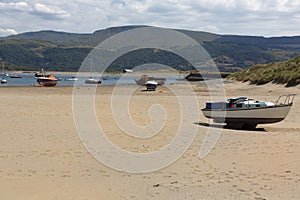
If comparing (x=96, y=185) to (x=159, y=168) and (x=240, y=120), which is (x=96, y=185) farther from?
(x=240, y=120)

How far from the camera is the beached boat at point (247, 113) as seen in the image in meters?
16.8

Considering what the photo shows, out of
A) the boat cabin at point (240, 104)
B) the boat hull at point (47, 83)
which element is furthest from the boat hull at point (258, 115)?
the boat hull at point (47, 83)

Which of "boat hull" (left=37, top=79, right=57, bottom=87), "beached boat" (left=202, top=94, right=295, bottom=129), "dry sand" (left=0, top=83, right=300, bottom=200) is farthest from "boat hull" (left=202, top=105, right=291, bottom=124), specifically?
"boat hull" (left=37, top=79, right=57, bottom=87)

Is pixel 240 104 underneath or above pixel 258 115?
above

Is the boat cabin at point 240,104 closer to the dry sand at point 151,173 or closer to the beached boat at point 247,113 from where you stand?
the beached boat at point 247,113

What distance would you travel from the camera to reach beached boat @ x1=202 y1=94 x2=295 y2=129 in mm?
16828

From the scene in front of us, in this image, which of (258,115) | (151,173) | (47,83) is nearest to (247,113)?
(258,115)

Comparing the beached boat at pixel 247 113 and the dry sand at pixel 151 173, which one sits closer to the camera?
the dry sand at pixel 151 173

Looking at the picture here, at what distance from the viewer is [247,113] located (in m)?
17.0

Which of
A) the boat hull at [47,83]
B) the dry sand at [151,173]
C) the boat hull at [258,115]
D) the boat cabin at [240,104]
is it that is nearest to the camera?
the dry sand at [151,173]

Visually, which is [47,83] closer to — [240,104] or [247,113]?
[240,104]

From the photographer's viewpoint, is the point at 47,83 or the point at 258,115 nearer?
the point at 258,115

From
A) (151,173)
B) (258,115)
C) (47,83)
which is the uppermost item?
(258,115)

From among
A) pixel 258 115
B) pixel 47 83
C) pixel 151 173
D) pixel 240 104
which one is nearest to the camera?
pixel 151 173
